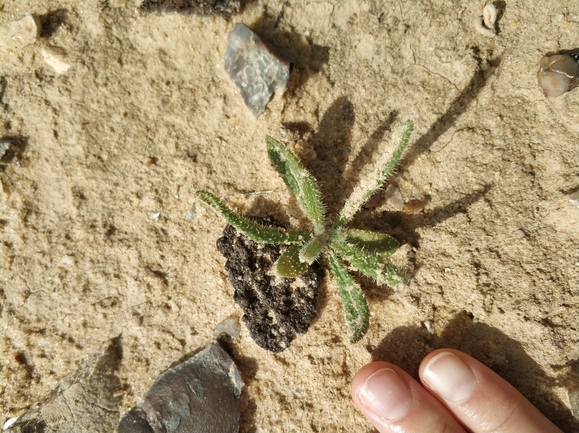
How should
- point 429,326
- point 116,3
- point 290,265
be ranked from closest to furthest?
1. point 290,265
2. point 429,326
3. point 116,3

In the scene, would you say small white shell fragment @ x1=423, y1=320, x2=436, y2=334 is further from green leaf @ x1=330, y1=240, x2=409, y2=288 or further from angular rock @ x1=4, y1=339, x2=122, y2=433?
angular rock @ x1=4, y1=339, x2=122, y2=433

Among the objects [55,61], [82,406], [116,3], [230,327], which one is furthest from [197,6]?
[82,406]

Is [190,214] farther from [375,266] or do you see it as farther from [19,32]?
[19,32]

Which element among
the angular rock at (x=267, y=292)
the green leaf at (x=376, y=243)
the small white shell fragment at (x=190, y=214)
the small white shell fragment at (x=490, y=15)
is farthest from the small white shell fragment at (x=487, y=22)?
the small white shell fragment at (x=190, y=214)

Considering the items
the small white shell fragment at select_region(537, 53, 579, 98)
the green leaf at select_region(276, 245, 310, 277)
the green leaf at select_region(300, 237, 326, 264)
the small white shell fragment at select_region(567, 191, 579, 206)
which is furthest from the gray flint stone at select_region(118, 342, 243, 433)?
the small white shell fragment at select_region(537, 53, 579, 98)

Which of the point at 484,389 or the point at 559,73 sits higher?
the point at 559,73

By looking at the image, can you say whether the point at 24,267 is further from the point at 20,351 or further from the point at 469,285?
the point at 469,285

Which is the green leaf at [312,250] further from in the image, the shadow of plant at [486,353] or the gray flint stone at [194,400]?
the gray flint stone at [194,400]
